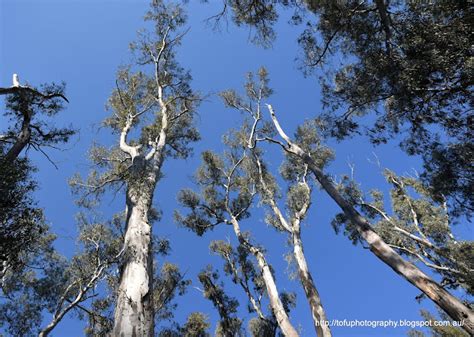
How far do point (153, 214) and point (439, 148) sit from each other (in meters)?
11.2

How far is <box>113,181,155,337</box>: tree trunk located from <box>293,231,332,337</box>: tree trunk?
5959 millimetres

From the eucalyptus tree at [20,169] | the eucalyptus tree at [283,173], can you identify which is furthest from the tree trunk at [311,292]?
the eucalyptus tree at [20,169]

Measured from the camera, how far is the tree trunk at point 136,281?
425cm

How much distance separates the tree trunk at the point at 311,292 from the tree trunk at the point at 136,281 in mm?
5959

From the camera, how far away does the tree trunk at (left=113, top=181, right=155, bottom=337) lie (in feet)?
13.9

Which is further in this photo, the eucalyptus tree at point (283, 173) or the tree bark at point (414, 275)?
the eucalyptus tree at point (283, 173)

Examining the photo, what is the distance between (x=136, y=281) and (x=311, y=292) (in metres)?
7.01

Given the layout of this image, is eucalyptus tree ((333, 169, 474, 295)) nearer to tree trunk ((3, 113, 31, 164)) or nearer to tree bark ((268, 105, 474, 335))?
tree bark ((268, 105, 474, 335))

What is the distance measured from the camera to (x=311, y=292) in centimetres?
1036

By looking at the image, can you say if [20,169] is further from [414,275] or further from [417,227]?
[417,227]

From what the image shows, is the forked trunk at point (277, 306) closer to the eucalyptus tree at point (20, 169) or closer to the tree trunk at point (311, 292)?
the tree trunk at point (311, 292)

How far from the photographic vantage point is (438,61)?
21.7 feet

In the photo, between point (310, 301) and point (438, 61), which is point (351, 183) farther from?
point (438, 61)

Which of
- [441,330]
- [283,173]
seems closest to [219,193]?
[283,173]
